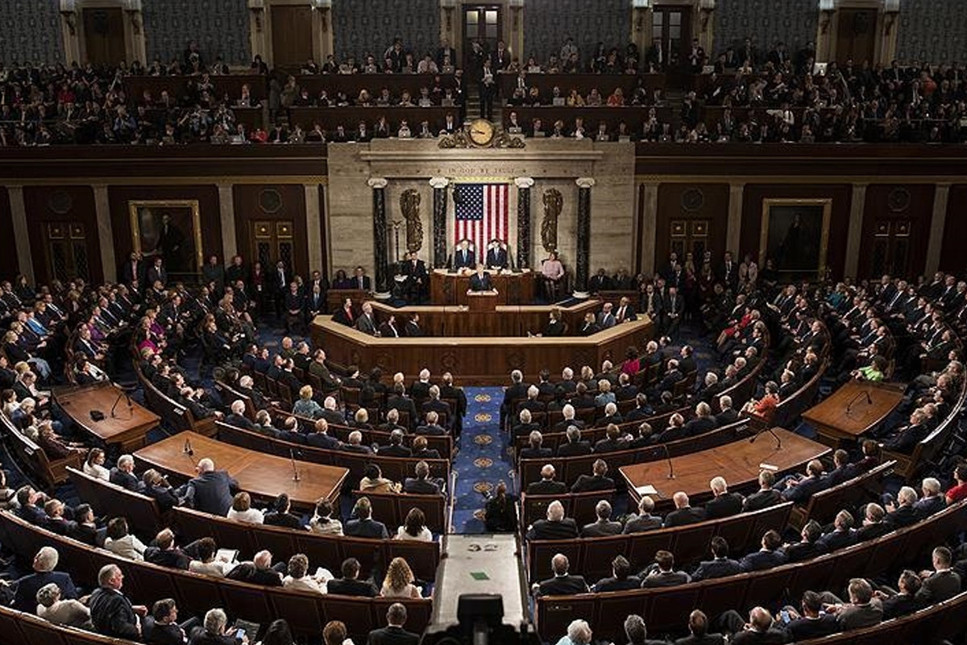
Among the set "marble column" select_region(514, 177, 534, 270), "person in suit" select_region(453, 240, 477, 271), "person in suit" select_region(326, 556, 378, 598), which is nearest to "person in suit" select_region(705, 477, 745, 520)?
"person in suit" select_region(326, 556, 378, 598)

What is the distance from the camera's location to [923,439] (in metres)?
11.9

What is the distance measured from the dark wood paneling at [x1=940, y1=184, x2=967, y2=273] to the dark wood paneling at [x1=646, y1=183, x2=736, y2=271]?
5219 millimetres

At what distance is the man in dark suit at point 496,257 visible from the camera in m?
21.0

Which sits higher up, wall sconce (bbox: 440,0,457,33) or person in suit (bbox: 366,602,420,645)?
wall sconce (bbox: 440,0,457,33)

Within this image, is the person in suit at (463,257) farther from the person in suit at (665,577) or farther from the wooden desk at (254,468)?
the person in suit at (665,577)

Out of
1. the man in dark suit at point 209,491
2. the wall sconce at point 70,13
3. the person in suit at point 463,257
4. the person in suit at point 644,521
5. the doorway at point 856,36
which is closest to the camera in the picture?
the person in suit at point 644,521

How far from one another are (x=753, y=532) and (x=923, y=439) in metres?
3.36

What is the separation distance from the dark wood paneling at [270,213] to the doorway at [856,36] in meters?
15.2

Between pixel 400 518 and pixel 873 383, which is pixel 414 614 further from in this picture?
pixel 873 383

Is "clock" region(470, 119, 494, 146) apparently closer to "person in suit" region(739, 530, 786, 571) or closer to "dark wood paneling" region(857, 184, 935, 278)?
"dark wood paneling" region(857, 184, 935, 278)

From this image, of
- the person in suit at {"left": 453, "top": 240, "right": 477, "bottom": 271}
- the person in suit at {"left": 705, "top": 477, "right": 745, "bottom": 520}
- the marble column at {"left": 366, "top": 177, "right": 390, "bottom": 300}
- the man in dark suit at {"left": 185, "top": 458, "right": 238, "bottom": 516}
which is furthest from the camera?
the marble column at {"left": 366, "top": 177, "right": 390, "bottom": 300}

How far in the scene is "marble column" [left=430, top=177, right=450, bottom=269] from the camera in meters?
21.3

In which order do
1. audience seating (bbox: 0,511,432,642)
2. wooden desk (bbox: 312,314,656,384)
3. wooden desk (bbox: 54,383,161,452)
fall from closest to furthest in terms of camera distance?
audience seating (bbox: 0,511,432,642), wooden desk (bbox: 54,383,161,452), wooden desk (bbox: 312,314,656,384)

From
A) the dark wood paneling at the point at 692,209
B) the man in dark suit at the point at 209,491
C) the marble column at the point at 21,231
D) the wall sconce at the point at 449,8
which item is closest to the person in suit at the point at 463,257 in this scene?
the dark wood paneling at the point at 692,209
